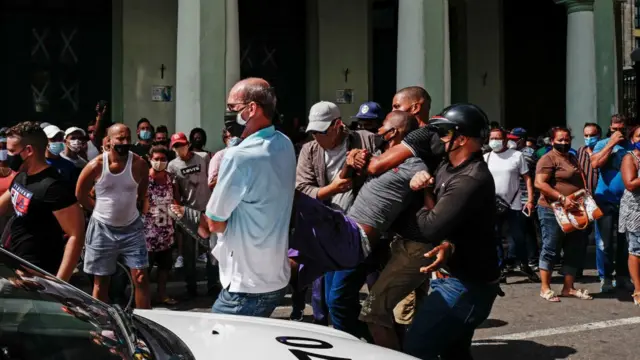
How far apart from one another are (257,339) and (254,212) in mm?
980

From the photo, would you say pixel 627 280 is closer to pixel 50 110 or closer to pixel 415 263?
pixel 415 263

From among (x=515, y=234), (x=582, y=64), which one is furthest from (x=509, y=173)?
(x=582, y=64)

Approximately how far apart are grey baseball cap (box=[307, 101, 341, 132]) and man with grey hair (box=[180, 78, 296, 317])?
5.18 feet

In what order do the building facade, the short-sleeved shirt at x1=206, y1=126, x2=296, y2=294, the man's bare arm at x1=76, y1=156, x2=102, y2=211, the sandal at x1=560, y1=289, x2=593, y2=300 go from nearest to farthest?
the short-sleeved shirt at x1=206, y1=126, x2=296, y2=294
the man's bare arm at x1=76, y1=156, x2=102, y2=211
the sandal at x1=560, y1=289, x2=593, y2=300
the building facade

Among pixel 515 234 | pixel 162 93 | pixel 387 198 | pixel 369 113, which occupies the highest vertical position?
pixel 162 93

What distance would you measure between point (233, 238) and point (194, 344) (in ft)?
3.40

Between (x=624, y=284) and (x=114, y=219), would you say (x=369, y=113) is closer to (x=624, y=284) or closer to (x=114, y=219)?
(x=114, y=219)

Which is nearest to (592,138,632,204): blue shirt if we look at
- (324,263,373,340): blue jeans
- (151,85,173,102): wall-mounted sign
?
(324,263,373,340): blue jeans

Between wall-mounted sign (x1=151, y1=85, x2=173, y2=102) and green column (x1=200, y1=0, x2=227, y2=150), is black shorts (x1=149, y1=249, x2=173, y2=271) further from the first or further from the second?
wall-mounted sign (x1=151, y1=85, x2=173, y2=102)

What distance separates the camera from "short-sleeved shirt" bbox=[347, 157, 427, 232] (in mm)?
4285

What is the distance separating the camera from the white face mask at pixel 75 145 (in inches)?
336

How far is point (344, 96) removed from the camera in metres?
15.8

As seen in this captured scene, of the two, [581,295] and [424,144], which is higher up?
[424,144]

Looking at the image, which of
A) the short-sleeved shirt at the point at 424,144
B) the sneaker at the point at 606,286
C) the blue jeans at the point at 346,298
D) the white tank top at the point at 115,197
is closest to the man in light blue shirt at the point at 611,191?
the sneaker at the point at 606,286
